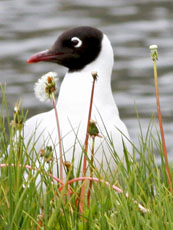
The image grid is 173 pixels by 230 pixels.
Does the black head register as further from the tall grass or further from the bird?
the tall grass

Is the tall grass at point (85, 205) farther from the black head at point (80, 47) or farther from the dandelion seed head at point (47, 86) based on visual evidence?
the black head at point (80, 47)

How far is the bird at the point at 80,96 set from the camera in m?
4.47

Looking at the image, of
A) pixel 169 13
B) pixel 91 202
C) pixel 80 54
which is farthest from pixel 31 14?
pixel 91 202

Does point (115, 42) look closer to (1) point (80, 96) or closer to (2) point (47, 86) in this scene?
(1) point (80, 96)

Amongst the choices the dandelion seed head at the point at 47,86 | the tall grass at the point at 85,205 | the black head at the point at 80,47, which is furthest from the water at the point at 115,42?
the tall grass at the point at 85,205

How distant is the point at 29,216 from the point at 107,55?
2.26 metres

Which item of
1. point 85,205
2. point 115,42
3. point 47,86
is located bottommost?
point 85,205

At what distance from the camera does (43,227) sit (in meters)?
2.86

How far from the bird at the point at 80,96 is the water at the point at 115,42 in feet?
9.90

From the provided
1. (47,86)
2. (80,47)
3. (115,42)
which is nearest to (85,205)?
(47,86)

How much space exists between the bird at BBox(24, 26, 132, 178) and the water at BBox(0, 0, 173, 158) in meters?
3.02

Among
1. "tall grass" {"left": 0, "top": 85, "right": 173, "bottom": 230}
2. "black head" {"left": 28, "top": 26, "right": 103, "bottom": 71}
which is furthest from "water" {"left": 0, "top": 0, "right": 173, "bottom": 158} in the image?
"tall grass" {"left": 0, "top": 85, "right": 173, "bottom": 230}

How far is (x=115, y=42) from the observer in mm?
10961

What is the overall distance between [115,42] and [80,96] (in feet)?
20.5
